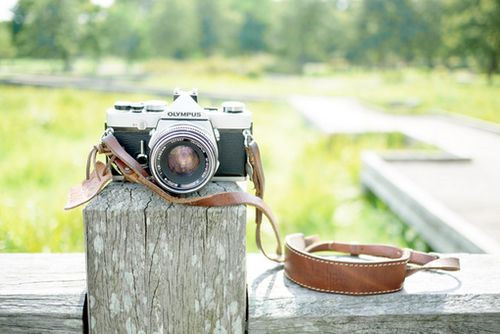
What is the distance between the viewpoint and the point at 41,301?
4.18ft

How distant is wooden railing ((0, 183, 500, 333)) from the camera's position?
1.17 metres

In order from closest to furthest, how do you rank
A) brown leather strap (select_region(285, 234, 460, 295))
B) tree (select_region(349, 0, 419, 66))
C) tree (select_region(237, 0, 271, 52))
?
1. brown leather strap (select_region(285, 234, 460, 295))
2. tree (select_region(349, 0, 419, 66))
3. tree (select_region(237, 0, 271, 52))

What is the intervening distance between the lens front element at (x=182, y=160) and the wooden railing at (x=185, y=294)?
8cm

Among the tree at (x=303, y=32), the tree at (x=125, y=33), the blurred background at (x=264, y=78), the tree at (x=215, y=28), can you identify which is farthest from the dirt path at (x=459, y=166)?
the tree at (x=215, y=28)

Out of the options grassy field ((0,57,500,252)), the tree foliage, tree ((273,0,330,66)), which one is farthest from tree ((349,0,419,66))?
grassy field ((0,57,500,252))

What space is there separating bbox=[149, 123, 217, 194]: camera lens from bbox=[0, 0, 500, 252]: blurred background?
2131mm

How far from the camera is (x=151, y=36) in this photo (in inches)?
707

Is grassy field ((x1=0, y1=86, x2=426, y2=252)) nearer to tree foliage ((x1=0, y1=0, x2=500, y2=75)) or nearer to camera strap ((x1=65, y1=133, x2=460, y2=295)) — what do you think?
tree foliage ((x1=0, y1=0, x2=500, y2=75))

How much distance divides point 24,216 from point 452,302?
2.99m

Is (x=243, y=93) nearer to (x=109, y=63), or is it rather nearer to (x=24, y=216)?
(x=109, y=63)

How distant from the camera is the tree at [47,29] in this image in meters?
7.18

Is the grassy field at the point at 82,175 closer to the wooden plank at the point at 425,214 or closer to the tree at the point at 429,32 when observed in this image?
the wooden plank at the point at 425,214

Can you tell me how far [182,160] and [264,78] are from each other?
17779 millimetres

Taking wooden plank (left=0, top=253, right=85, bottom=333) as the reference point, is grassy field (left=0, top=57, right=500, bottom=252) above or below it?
below
